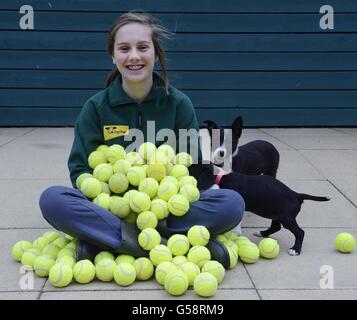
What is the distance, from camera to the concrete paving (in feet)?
8.56

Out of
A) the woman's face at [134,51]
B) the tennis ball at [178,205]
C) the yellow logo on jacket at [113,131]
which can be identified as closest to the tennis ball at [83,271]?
the tennis ball at [178,205]

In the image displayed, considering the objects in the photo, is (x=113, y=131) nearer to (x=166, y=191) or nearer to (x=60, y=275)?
(x=166, y=191)

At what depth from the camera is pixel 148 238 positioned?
2756mm

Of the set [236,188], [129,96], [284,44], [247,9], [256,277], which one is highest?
[247,9]

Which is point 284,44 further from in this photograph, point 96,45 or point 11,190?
point 11,190

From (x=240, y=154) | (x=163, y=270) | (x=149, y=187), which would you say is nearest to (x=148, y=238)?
(x=163, y=270)

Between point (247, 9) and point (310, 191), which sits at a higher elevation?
point (247, 9)

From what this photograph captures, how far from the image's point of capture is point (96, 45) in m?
7.12

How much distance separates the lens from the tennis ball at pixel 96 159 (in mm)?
3174

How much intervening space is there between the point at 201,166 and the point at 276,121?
13.8ft

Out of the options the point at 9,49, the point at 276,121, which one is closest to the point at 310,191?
the point at 276,121

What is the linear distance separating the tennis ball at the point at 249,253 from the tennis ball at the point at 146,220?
525mm

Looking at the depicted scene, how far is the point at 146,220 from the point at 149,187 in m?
0.20

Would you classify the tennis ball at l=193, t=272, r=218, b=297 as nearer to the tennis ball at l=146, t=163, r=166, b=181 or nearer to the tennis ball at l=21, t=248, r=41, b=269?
the tennis ball at l=146, t=163, r=166, b=181
